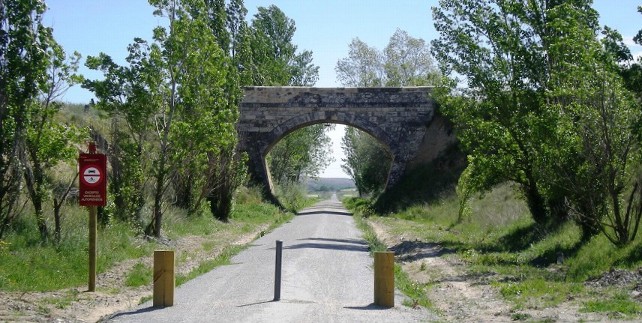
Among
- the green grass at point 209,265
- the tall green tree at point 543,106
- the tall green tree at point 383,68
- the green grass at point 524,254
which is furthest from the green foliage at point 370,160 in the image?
the green grass at point 209,265

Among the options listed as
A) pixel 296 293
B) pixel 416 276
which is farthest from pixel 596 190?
pixel 296 293

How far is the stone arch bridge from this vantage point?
3941cm

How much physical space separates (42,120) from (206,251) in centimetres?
628

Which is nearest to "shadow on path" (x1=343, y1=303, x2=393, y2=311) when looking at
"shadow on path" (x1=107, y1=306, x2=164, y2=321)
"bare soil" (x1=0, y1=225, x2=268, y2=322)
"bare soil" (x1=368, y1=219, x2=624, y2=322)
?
"bare soil" (x1=368, y1=219, x2=624, y2=322)

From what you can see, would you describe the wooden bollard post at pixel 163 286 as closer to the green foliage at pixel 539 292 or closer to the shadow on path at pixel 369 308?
the shadow on path at pixel 369 308

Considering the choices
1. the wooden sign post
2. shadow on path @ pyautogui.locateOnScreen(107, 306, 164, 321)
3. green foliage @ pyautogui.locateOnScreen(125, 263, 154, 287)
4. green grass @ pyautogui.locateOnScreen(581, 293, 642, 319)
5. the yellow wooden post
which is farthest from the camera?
green foliage @ pyautogui.locateOnScreen(125, 263, 154, 287)

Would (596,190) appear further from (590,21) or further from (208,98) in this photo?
(208,98)

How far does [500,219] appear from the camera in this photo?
25.2 metres

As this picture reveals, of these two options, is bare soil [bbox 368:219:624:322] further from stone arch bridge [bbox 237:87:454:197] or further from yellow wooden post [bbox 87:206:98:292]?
stone arch bridge [bbox 237:87:454:197]

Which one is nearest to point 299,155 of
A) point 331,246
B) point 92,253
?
point 331,246

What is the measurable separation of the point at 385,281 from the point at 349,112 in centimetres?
2879

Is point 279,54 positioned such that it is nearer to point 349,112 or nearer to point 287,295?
point 349,112

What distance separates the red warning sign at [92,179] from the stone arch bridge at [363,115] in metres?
26.2

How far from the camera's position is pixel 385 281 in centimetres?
1088
